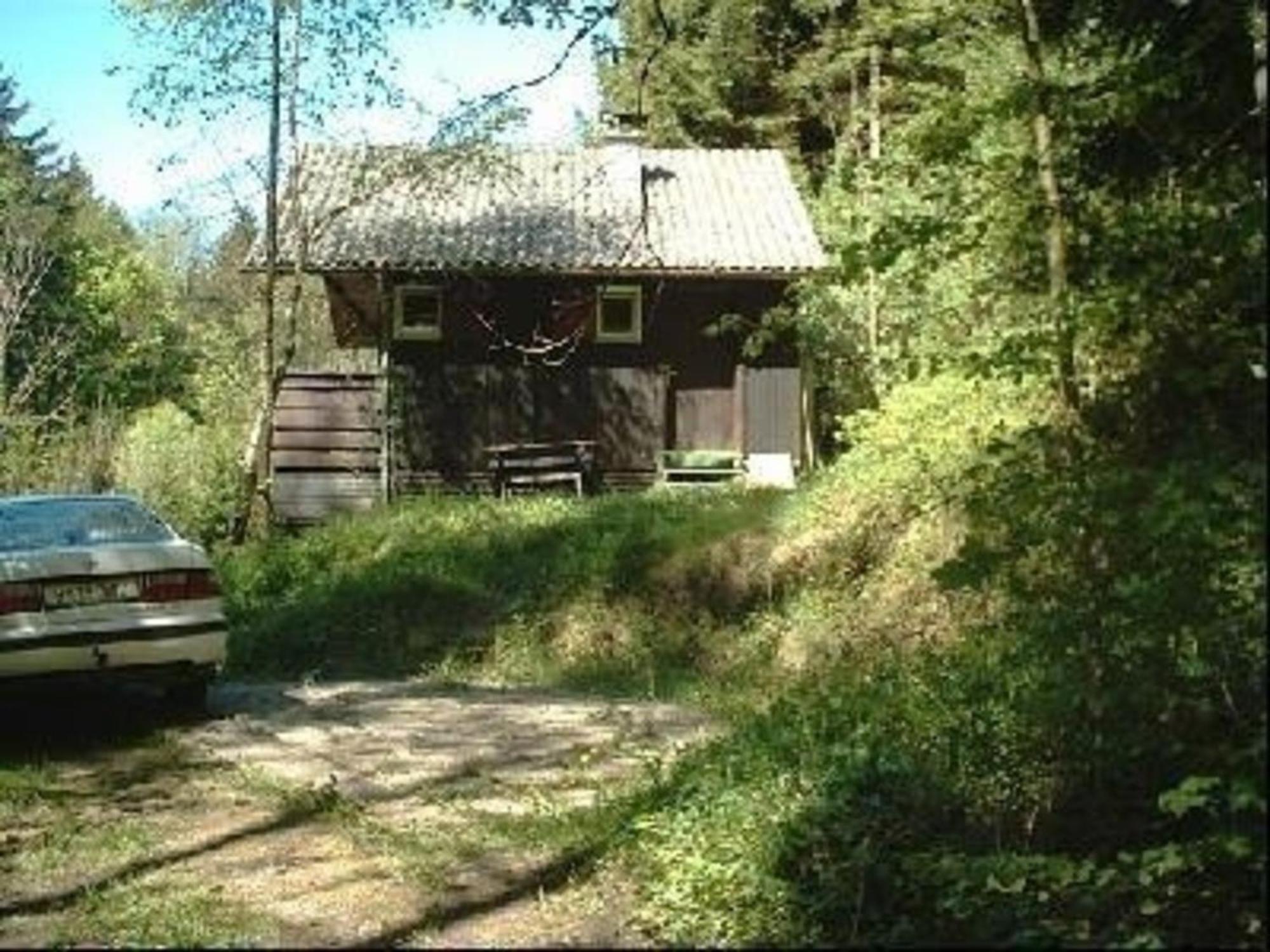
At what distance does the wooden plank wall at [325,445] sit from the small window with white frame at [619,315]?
4218 millimetres

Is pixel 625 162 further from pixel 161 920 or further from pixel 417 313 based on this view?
pixel 161 920

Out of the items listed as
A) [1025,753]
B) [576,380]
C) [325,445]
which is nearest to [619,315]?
[576,380]

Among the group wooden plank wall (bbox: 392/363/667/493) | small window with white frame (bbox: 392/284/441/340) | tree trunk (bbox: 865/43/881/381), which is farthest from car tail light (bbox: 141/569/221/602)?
small window with white frame (bbox: 392/284/441/340)

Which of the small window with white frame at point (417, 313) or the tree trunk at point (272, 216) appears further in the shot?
the small window with white frame at point (417, 313)

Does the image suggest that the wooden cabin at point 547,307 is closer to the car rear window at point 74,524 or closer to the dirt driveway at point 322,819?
the car rear window at point 74,524

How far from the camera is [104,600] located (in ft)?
34.8

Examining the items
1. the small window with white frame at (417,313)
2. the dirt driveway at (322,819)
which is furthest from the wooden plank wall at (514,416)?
the dirt driveway at (322,819)

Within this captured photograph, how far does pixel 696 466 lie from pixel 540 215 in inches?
220

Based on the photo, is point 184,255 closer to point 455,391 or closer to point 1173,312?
point 455,391

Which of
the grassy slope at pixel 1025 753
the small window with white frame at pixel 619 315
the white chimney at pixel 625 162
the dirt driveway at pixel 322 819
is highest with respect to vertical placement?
the white chimney at pixel 625 162

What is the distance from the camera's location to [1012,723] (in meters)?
7.95

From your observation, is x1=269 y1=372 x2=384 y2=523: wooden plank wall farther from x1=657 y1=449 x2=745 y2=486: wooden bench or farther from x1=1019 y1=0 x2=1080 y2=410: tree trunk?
x1=1019 y1=0 x2=1080 y2=410: tree trunk

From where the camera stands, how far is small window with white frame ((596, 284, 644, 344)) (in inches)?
1037

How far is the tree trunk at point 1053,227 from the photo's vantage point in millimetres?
6262
